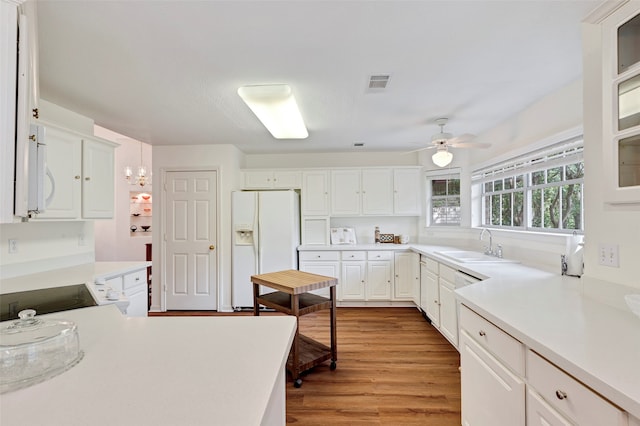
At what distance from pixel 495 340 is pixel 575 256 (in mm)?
1300

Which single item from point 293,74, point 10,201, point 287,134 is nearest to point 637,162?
point 293,74

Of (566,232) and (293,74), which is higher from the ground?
(293,74)

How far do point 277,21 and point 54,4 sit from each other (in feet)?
3.50

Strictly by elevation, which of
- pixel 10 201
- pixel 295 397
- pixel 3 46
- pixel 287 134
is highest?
pixel 287 134

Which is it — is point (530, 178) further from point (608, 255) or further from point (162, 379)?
point (162, 379)

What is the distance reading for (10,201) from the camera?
2.75 ft

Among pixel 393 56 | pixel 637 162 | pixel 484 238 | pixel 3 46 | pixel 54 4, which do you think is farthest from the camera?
pixel 484 238

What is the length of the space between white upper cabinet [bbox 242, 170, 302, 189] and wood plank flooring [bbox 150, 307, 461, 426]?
2104mm

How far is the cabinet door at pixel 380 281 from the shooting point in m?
4.22

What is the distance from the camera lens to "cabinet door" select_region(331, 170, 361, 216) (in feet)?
15.0

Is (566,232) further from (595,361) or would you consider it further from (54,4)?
(54,4)

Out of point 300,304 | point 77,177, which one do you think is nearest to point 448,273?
point 300,304

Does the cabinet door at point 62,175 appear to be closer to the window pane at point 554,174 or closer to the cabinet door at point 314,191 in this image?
the cabinet door at point 314,191

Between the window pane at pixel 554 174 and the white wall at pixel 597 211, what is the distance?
1.10 metres
